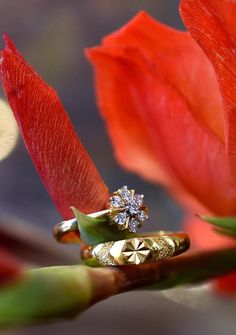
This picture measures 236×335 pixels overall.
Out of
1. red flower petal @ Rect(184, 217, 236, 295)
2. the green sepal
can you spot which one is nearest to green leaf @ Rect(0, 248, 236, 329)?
the green sepal

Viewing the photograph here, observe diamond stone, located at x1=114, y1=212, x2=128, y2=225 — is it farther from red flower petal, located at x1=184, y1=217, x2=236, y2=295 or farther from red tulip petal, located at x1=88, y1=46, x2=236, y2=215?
red flower petal, located at x1=184, y1=217, x2=236, y2=295

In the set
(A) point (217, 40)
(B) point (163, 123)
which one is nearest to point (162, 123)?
(B) point (163, 123)

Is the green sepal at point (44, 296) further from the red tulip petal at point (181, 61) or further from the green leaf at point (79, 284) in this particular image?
the red tulip petal at point (181, 61)

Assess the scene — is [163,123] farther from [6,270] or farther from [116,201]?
[6,270]

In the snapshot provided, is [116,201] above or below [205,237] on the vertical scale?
above

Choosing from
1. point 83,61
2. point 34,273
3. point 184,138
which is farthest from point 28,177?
point 34,273

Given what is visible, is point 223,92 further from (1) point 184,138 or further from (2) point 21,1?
(2) point 21,1
